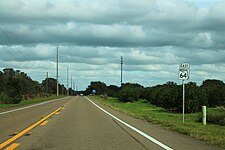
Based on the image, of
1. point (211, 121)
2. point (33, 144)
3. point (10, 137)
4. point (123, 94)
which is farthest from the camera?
point (123, 94)

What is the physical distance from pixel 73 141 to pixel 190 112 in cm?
3105

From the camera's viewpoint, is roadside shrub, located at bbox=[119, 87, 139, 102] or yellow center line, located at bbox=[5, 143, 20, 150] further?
roadside shrub, located at bbox=[119, 87, 139, 102]

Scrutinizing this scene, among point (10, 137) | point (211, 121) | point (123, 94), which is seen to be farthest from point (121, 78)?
point (10, 137)

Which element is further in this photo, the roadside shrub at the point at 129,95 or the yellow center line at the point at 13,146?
the roadside shrub at the point at 129,95

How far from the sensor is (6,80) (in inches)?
4171

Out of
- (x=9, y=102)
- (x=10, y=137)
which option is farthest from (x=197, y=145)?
(x=9, y=102)

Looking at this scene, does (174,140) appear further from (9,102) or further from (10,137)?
(9,102)

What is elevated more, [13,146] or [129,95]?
[129,95]

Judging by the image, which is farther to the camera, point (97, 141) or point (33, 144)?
point (97, 141)

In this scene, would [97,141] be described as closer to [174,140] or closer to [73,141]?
[73,141]

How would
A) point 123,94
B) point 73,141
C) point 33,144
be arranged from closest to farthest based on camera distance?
point 33,144 < point 73,141 < point 123,94

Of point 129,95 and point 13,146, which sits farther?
point 129,95

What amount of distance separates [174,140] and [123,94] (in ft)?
235

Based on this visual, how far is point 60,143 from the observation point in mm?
11688
